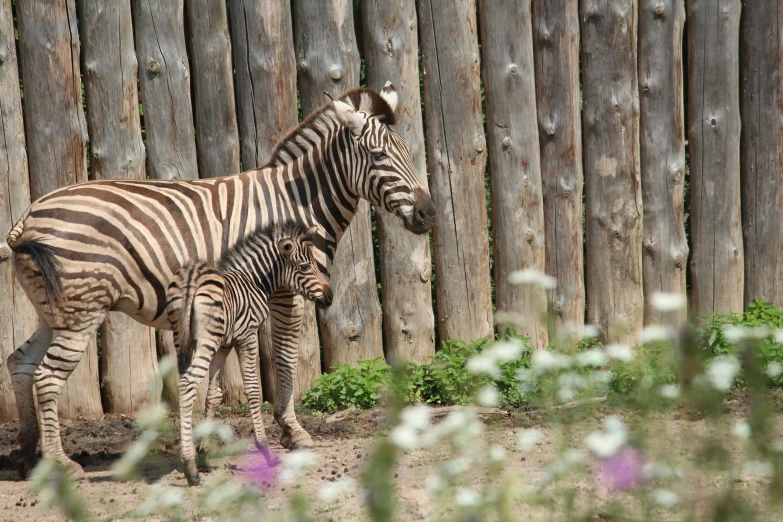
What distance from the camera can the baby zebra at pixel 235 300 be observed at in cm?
515

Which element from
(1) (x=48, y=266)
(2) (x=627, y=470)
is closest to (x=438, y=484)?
(2) (x=627, y=470)

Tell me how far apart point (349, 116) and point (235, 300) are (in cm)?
152

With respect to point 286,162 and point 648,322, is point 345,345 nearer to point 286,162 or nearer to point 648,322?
point 286,162

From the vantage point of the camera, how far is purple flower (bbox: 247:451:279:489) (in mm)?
4504

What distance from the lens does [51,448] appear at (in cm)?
550

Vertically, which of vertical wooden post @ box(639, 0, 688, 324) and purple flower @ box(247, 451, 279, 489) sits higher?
vertical wooden post @ box(639, 0, 688, 324)

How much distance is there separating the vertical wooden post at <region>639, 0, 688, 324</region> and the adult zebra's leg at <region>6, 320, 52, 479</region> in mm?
4926

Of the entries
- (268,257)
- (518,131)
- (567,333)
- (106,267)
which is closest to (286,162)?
(268,257)

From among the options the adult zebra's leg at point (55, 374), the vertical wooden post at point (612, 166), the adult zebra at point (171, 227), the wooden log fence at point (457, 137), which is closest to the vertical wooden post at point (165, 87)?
the wooden log fence at point (457, 137)

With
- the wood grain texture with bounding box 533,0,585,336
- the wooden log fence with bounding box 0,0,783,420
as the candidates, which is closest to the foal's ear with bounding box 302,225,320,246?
the wooden log fence with bounding box 0,0,783,420

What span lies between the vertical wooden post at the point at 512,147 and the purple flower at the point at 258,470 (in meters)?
2.62

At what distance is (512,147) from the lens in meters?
7.39

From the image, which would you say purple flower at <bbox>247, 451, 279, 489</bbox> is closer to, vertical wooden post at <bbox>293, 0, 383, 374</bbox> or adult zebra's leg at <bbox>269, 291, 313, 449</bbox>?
adult zebra's leg at <bbox>269, 291, 313, 449</bbox>

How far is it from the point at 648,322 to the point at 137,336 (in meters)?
4.31
